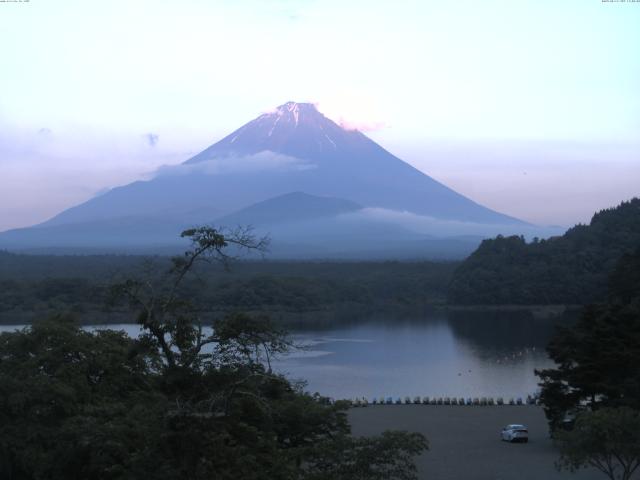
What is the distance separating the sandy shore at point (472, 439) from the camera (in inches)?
447

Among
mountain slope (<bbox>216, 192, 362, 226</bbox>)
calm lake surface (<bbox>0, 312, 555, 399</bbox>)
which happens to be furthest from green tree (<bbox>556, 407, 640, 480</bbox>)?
mountain slope (<bbox>216, 192, 362, 226</bbox>)

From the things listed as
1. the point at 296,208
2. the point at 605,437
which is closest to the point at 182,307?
the point at 605,437

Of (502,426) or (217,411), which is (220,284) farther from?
(217,411)

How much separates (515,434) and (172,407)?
30.3ft

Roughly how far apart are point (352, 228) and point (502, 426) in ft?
348

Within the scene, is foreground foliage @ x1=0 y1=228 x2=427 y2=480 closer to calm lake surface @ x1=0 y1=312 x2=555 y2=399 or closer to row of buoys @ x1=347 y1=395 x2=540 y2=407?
row of buoys @ x1=347 y1=395 x2=540 y2=407

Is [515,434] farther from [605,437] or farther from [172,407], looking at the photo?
[172,407]

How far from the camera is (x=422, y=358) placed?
2719cm

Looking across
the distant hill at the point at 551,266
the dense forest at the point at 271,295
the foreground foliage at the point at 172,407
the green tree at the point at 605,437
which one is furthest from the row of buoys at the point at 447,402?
the distant hill at the point at 551,266

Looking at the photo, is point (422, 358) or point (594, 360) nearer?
point (594, 360)

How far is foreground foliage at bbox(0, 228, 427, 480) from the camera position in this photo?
534 centimetres

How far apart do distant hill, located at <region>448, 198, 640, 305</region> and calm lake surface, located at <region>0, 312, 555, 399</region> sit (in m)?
6.74

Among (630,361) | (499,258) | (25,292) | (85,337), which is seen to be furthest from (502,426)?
(499,258)

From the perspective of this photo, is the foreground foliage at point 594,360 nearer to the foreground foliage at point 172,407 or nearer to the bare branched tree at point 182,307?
the foreground foliage at point 172,407
